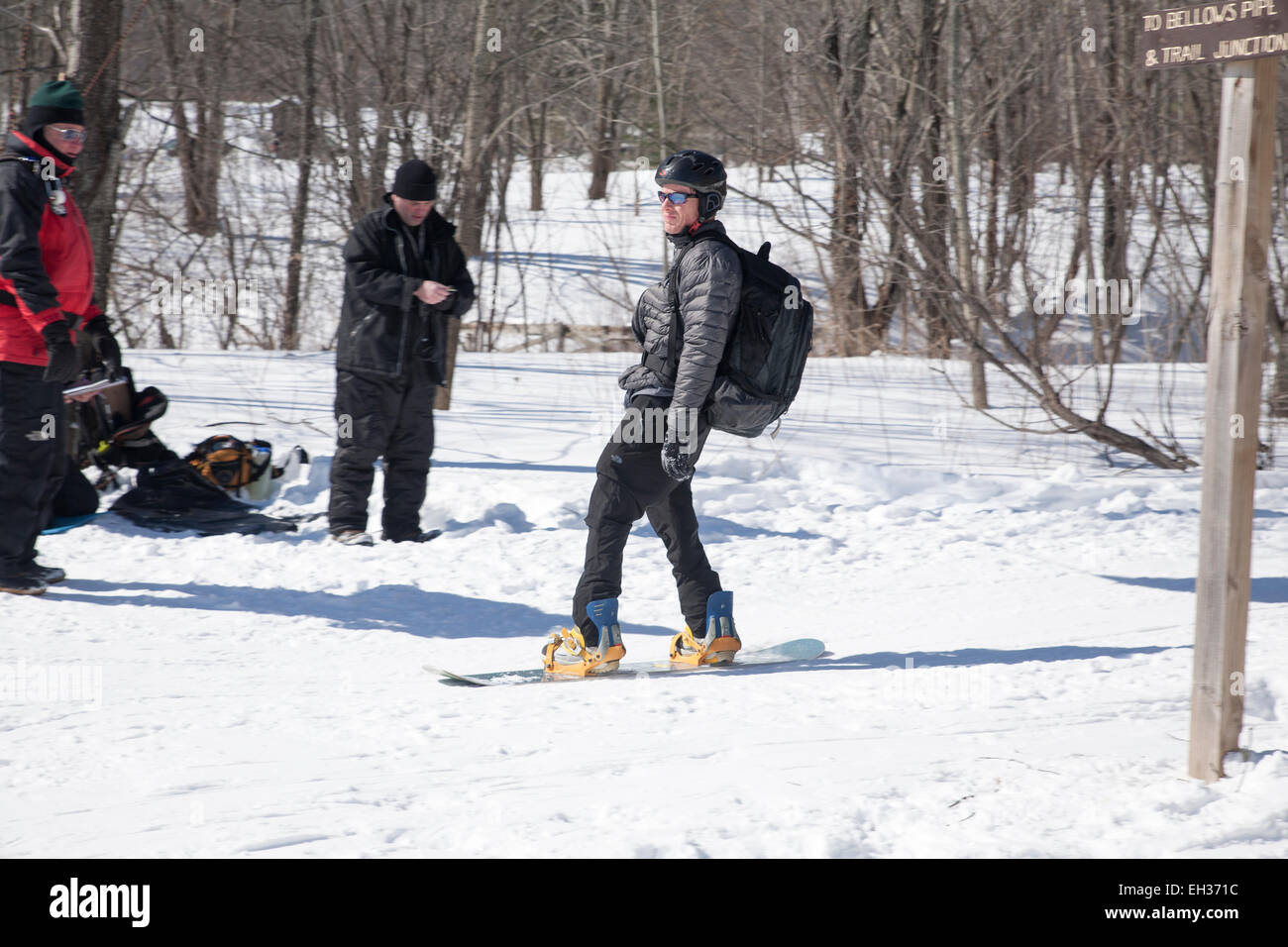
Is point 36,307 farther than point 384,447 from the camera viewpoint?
No

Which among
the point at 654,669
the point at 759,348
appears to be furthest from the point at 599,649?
the point at 759,348

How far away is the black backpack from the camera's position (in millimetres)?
4234

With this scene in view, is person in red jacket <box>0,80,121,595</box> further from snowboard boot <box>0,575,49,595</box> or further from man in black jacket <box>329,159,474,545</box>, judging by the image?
man in black jacket <box>329,159,474,545</box>

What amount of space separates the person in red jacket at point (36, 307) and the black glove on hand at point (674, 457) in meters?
2.70

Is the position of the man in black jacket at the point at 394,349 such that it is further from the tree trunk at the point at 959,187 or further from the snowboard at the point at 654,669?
the tree trunk at the point at 959,187

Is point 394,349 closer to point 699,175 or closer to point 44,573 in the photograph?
point 44,573

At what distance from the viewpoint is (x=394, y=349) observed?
254 inches

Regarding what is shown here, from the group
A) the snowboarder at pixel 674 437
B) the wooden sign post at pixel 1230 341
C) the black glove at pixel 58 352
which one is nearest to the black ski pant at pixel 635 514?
the snowboarder at pixel 674 437

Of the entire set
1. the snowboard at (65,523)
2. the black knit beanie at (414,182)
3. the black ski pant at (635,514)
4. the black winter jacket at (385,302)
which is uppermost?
the black knit beanie at (414,182)

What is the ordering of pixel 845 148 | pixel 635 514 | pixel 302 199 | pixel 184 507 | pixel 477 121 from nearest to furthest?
pixel 635 514 < pixel 184 507 < pixel 477 121 < pixel 845 148 < pixel 302 199

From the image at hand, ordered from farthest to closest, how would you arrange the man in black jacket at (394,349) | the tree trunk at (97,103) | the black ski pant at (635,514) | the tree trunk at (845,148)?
the tree trunk at (845,148), the tree trunk at (97,103), the man in black jacket at (394,349), the black ski pant at (635,514)

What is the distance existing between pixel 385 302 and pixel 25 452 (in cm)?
192

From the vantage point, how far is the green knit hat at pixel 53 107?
17.0 ft

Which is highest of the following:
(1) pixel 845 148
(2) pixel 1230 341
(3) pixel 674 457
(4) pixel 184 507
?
(1) pixel 845 148
